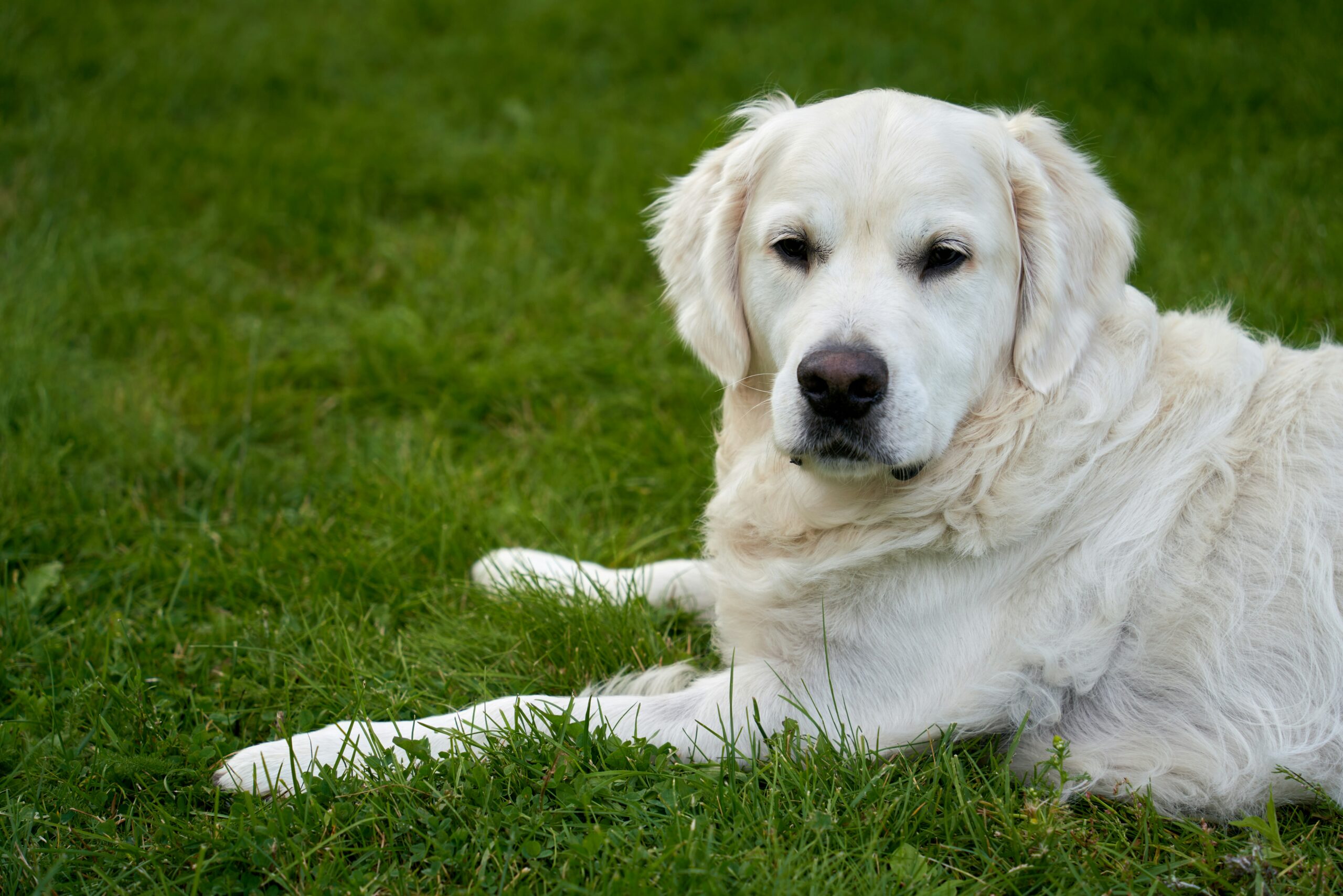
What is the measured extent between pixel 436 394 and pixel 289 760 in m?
2.27

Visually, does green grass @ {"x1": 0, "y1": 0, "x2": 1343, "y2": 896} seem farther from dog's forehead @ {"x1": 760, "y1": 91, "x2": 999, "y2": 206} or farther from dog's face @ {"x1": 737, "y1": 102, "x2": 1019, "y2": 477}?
dog's forehead @ {"x1": 760, "y1": 91, "x2": 999, "y2": 206}

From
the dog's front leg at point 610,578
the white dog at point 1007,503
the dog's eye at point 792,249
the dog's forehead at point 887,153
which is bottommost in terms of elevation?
the dog's front leg at point 610,578

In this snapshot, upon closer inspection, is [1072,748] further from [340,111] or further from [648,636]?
[340,111]

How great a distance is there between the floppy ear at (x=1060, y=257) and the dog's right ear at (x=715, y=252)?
2.37ft

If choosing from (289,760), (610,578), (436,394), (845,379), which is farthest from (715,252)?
(436,394)

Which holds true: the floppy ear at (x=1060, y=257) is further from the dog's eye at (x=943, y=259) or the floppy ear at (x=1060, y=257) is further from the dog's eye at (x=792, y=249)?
the dog's eye at (x=792, y=249)

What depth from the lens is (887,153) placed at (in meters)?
2.59

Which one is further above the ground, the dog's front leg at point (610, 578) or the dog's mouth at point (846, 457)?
the dog's mouth at point (846, 457)

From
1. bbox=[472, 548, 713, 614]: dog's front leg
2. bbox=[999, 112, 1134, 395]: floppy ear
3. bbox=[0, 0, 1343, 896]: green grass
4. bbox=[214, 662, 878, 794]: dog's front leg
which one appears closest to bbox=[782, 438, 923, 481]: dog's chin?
bbox=[999, 112, 1134, 395]: floppy ear

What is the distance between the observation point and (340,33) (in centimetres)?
781

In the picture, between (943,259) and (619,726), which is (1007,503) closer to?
(943,259)

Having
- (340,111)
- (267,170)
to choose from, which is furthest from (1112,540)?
(340,111)

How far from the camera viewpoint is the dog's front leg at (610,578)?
3357 millimetres

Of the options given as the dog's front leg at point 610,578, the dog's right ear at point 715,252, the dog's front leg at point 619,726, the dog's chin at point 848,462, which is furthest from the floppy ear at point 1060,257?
the dog's front leg at point 610,578
